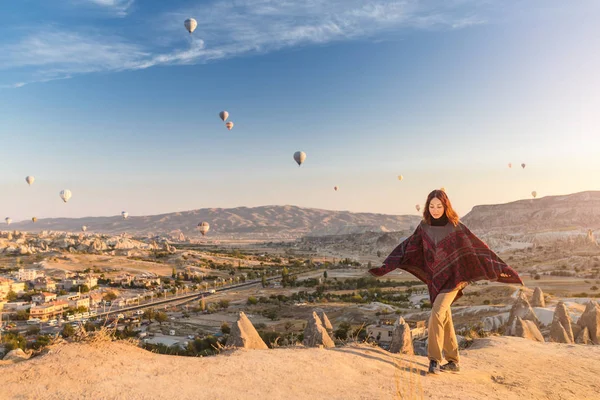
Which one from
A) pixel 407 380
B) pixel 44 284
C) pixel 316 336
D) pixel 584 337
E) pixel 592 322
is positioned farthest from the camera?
pixel 44 284

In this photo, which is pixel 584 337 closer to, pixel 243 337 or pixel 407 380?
pixel 407 380

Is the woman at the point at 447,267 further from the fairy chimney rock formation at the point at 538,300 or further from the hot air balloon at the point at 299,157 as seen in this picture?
the hot air balloon at the point at 299,157

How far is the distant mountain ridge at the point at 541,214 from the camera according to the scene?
122531mm

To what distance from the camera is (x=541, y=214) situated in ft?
440

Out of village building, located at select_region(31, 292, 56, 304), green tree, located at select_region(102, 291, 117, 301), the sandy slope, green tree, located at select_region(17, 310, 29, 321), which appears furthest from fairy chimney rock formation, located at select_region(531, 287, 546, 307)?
village building, located at select_region(31, 292, 56, 304)

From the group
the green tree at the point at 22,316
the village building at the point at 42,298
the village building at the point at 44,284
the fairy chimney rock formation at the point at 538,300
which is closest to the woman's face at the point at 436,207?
the fairy chimney rock formation at the point at 538,300

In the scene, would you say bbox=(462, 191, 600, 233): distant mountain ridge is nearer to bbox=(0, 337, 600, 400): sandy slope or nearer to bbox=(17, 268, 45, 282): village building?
bbox=(17, 268, 45, 282): village building

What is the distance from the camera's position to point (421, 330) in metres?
18.0

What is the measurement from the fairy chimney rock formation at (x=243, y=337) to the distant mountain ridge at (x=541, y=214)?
126 metres

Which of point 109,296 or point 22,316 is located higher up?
point 22,316

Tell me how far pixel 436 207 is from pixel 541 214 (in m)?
149

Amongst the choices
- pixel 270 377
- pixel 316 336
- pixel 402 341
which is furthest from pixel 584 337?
pixel 270 377

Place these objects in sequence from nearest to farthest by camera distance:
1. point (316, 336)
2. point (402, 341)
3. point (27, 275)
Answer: point (402, 341)
point (316, 336)
point (27, 275)

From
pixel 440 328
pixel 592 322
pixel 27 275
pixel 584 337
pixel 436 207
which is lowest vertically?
pixel 27 275
